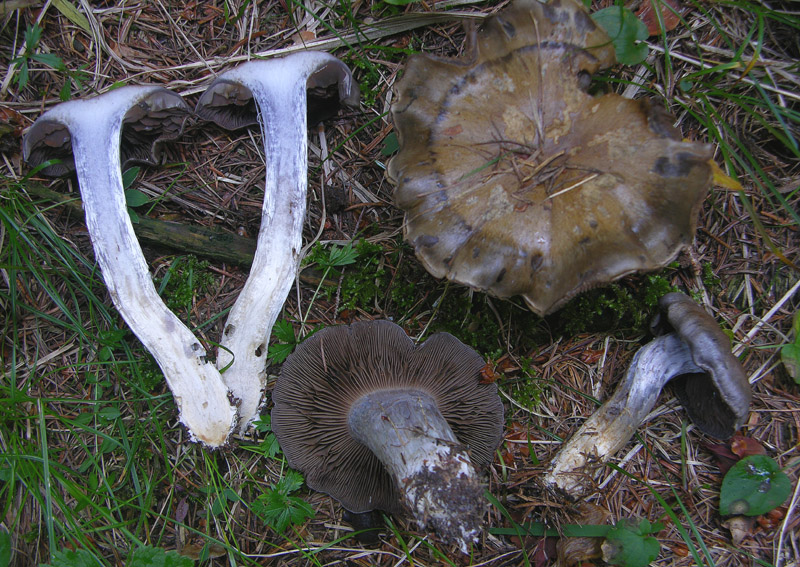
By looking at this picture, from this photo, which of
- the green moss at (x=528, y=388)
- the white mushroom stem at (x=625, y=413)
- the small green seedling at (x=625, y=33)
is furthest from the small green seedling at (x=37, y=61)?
the white mushroom stem at (x=625, y=413)


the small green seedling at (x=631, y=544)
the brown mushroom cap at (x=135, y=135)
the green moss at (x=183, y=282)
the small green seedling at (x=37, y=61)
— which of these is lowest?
the small green seedling at (x=631, y=544)

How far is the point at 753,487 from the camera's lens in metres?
2.59

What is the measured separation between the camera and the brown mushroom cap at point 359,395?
264 centimetres

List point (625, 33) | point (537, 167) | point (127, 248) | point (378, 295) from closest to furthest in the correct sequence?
point (537, 167) < point (625, 33) < point (127, 248) < point (378, 295)

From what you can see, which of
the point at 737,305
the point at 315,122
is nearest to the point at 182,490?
the point at 315,122

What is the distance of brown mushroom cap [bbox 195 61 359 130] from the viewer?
2.83 m

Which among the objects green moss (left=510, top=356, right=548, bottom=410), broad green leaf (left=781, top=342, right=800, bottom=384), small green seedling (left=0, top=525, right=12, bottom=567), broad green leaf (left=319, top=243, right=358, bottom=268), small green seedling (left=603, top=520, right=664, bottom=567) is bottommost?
small green seedling (left=603, top=520, right=664, bottom=567)

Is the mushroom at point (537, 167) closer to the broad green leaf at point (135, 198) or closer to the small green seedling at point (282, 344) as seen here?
the small green seedling at point (282, 344)

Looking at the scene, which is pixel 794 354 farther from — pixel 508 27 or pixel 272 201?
pixel 272 201

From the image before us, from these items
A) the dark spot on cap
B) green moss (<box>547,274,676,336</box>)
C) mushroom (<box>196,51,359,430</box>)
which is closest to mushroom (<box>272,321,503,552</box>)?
mushroom (<box>196,51,359,430</box>)

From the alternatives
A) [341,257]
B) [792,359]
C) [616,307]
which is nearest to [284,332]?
[341,257]

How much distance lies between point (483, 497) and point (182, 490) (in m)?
1.69

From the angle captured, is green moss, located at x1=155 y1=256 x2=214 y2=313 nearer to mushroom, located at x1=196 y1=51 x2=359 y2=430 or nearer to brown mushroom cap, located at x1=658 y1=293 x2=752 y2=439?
mushroom, located at x1=196 y1=51 x2=359 y2=430

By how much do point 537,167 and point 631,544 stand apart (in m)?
1.90
